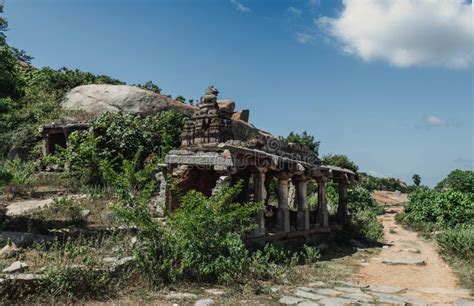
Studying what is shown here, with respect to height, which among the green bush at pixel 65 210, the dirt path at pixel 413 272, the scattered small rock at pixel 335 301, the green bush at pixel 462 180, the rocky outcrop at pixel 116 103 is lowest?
the dirt path at pixel 413 272

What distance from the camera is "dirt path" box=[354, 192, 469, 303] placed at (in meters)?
8.07

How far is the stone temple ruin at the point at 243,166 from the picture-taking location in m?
10.6

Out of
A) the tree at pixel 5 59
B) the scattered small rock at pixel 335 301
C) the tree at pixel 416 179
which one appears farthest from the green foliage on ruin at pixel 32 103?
the tree at pixel 416 179

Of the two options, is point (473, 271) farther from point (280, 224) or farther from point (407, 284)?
point (280, 224)

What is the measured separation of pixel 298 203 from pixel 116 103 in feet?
38.7

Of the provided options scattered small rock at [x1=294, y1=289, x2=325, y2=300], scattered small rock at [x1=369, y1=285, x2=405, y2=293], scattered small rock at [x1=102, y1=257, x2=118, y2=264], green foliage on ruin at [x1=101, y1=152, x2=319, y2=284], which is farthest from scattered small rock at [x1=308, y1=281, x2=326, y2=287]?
scattered small rock at [x1=102, y1=257, x2=118, y2=264]

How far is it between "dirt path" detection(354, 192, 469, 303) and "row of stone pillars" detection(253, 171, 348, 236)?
2.19m

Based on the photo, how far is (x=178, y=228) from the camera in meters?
7.57

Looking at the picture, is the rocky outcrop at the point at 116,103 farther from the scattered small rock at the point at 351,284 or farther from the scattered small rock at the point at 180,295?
the scattered small rock at the point at 180,295

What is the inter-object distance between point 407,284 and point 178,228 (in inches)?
199

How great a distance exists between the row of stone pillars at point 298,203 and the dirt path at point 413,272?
2194mm

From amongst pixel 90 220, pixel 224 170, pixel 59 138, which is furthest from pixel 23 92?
pixel 224 170

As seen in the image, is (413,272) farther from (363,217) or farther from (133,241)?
(363,217)

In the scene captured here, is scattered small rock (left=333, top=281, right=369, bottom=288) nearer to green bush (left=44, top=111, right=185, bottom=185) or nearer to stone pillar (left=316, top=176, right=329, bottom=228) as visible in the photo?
stone pillar (left=316, top=176, right=329, bottom=228)
